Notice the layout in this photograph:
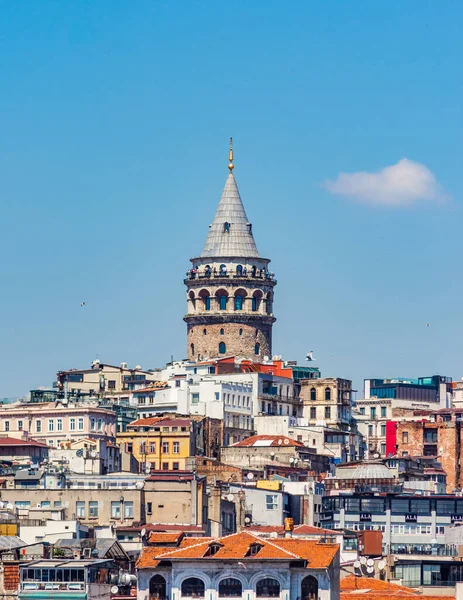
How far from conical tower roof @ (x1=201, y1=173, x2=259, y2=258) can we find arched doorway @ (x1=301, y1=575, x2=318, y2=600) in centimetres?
10287

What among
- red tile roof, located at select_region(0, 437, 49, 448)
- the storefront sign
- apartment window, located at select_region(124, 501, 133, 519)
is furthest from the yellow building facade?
apartment window, located at select_region(124, 501, 133, 519)

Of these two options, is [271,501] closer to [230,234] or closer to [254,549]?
[254,549]

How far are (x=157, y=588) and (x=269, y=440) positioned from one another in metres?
73.3

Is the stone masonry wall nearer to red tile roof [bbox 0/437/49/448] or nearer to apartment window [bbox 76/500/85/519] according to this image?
red tile roof [bbox 0/437/49/448]

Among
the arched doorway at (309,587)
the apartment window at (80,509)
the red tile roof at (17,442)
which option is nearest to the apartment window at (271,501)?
the apartment window at (80,509)

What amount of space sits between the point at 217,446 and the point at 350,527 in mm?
32744

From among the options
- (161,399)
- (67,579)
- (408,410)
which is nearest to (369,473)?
(161,399)

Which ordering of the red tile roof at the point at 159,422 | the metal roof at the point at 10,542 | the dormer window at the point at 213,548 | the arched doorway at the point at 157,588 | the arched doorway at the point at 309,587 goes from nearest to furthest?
the arched doorway at the point at 309,587 < the arched doorway at the point at 157,588 < the dormer window at the point at 213,548 < the metal roof at the point at 10,542 < the red tile roof at the point at 159,422

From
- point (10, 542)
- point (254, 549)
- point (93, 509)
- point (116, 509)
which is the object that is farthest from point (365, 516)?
point (254, 549)

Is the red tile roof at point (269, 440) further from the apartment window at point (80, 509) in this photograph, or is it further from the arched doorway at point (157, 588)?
the arched doorway at point (157, 588)

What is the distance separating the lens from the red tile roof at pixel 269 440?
16512cm

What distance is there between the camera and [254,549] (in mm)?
93125

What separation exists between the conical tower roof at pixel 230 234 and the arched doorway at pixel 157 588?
10142 centimetres

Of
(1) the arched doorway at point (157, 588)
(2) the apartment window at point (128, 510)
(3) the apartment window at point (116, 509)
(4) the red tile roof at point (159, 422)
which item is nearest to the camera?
(1) the arched doorway at point (157, 588)
